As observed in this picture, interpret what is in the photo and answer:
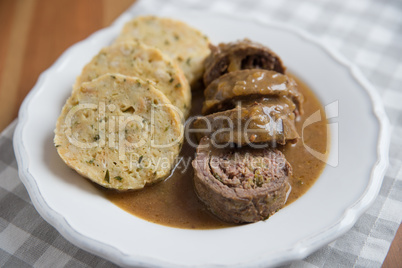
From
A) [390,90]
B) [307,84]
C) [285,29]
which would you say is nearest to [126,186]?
[307,84]

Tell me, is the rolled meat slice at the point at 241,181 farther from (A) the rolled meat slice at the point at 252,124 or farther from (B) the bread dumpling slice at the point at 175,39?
(B) the bread dumpling slice at the point at 175,39

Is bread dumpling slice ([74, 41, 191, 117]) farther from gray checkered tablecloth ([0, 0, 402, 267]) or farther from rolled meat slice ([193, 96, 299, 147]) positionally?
gray checkered tablecloth ([0, 0, 402, 267])

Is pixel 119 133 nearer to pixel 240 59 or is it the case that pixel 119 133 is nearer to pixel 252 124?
pixel 252 124

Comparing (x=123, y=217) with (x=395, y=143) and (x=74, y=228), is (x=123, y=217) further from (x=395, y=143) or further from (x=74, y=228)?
(x=395, y=143)

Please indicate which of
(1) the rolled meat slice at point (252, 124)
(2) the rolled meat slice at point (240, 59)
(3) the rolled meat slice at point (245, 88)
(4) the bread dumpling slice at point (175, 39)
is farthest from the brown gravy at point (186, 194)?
(4) the bread dumpling slice at point (175, 39)

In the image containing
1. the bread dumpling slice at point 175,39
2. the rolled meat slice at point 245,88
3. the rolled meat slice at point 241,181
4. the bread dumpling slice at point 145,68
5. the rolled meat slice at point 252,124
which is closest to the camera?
the rolled meat slice at point 241,181

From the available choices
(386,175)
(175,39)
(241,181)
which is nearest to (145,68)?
(175,39)
